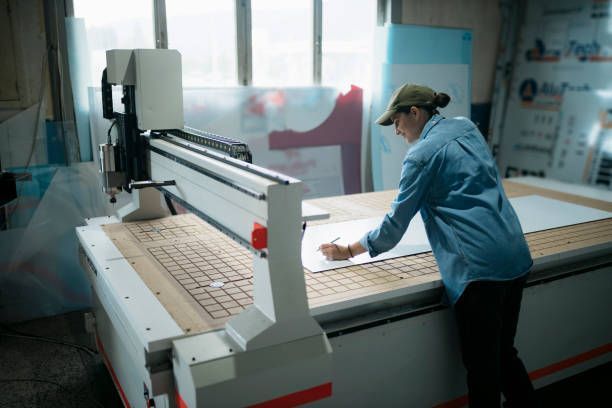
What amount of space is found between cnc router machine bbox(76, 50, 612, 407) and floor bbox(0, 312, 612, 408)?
136 millimetres

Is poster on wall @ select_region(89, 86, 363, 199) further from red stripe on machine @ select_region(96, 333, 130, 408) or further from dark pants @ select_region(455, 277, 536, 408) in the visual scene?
dark pants @ select_region(455, 277, 536, 408)

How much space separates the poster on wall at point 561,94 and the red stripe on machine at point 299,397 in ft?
10.6

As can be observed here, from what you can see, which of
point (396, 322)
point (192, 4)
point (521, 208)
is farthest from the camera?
point (192, 4)

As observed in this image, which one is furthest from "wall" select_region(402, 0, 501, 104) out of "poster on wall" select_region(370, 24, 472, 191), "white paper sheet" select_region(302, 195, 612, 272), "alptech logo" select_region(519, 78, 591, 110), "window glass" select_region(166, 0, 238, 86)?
"white paper sheet" select_region(302, 195, 612, 272)

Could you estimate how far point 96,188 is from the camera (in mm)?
3023

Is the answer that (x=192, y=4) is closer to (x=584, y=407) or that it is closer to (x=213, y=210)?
(x=213, y=210)

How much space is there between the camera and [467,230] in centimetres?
159

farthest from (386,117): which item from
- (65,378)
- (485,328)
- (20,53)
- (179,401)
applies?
(20,53)

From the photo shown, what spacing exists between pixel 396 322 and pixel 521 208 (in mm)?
1233

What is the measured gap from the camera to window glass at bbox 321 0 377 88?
3732 mm

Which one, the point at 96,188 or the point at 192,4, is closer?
the point at 96,188

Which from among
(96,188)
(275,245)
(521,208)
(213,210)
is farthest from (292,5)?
(275,245)

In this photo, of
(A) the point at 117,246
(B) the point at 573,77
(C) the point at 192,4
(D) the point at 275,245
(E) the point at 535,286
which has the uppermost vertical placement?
(C) the point at 192,4

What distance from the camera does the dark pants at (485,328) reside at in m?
1.61
